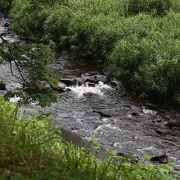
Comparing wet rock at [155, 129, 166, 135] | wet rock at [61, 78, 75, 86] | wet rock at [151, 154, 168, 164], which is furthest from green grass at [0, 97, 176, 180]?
wet rock at [61, 78, 75, 86]

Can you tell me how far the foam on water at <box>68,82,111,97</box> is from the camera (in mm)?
10922

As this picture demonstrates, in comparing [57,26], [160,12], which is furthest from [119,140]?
[160,12]

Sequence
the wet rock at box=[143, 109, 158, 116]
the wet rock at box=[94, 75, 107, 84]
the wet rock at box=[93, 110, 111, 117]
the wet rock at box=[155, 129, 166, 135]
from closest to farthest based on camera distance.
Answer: the wet rock at box=[155, 129, 166, 135]
the wet rock at box=[93, 110, 111, 117]
the wet rock at box=[143, 109, 158, 116]
the wet rock at box=[94, 75, 107, 84]

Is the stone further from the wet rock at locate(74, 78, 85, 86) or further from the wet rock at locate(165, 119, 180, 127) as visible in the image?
the wet rock at locate(165, 119, 180, 127)

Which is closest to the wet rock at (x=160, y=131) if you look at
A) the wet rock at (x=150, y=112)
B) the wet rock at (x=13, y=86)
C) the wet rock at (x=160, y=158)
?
the wet rock at (x=150, y=112)

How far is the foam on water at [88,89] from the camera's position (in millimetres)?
10922

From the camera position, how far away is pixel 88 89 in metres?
11.2

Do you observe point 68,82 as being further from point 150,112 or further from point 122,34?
point 150,112

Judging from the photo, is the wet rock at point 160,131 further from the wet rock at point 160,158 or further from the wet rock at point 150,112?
the wet rock at point 160,158

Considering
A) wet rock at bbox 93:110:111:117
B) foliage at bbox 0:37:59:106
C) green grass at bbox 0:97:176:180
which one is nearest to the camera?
green grass at bbox 0:97:176:180

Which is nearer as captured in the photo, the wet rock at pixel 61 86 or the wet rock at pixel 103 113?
the wet rock at pixel 103 113

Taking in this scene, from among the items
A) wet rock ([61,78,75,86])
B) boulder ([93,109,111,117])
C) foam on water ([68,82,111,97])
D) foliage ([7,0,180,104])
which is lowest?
boulder ([93,109,111,117])

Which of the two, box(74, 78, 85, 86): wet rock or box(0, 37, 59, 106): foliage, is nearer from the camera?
box(0, 37, 59, 106): foliage

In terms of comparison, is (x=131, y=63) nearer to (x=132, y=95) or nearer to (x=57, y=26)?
(x=132, y=95)
